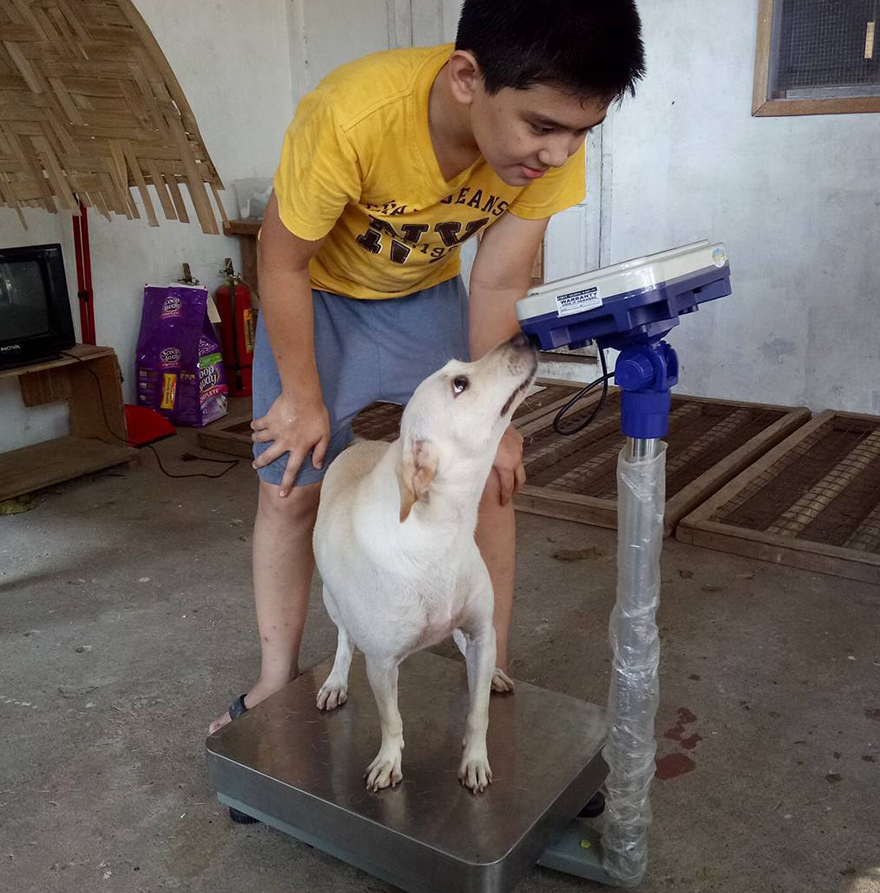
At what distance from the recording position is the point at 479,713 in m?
1.43

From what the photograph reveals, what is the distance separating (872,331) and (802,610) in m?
1.77

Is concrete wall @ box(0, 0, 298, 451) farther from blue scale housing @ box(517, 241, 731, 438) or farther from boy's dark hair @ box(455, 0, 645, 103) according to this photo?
blue scale housing @ box(517, 241, 731, 438)

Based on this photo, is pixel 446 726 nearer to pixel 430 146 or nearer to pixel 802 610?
pixel 430 146

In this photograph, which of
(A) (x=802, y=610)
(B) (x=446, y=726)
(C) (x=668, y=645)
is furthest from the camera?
(A) (x=802, y=610)

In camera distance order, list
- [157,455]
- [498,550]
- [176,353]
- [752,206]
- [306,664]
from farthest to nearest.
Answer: [176,353] < [752,206] < [157,455] < [306,664] < [498,550]

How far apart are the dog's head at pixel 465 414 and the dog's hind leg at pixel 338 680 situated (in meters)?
0.51

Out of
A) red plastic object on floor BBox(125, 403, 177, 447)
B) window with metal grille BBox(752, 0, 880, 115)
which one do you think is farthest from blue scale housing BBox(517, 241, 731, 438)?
red plastic object on floor BBox(125, 403, 177, 447)

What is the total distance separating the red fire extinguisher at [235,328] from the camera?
431 cm

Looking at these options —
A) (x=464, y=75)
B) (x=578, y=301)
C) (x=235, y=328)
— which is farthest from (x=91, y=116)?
(x=235, y=328)

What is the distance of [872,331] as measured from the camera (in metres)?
3.63

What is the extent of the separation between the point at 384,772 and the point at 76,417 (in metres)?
2.80

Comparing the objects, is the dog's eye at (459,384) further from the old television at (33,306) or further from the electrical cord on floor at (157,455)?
the old television at (33,306)

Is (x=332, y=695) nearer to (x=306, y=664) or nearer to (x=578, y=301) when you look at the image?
(x=306, y=664)

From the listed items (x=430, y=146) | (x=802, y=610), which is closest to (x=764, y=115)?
(x=802, y=610)
